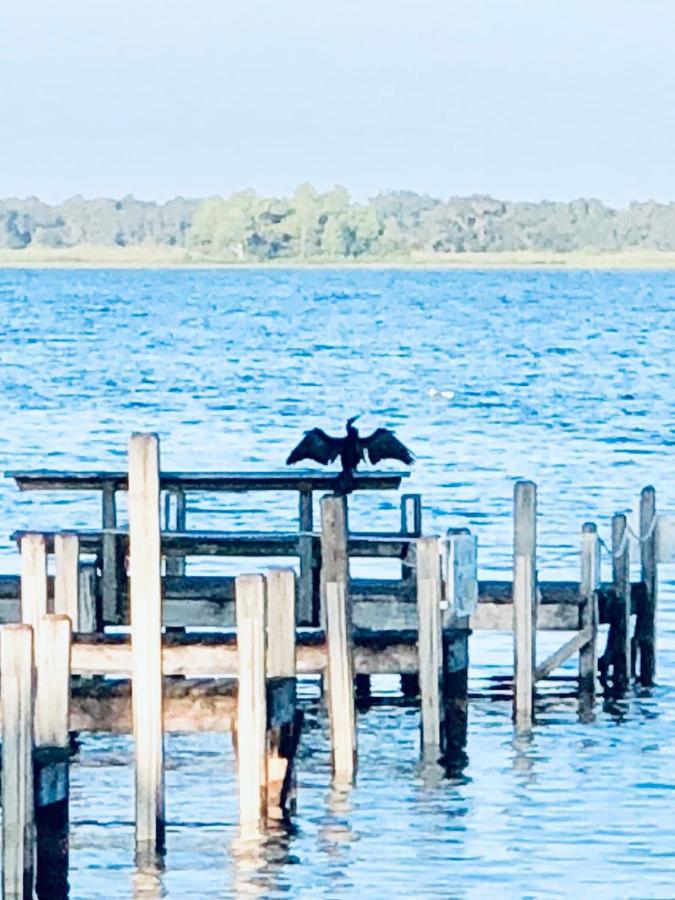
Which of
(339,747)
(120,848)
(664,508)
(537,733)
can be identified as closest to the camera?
(120,848)

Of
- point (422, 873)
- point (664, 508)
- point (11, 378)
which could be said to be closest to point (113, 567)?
point (422, 873)

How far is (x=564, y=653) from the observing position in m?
22.8

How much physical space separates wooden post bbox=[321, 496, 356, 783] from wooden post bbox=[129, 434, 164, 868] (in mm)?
2248

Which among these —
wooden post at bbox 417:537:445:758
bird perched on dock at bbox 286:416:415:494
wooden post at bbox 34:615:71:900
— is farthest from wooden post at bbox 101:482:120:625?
wooden post at bbox 34:615:71:900

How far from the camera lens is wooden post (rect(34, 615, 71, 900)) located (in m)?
15.2

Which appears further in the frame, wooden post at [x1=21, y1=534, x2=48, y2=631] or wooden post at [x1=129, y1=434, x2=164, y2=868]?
wooden post at [x1=21, y1=534, x2=48, y2=631]

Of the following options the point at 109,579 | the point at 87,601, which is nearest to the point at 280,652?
the point at 87,601

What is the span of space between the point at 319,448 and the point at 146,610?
642cm

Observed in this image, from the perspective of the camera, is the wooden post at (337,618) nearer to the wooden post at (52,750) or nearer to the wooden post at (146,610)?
the wooden post at (146,610)

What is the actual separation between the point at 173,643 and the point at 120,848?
180cm

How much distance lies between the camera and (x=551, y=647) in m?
27.3

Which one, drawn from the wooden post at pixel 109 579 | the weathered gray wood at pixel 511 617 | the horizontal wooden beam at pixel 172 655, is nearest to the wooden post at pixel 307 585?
the wooden post at pixel 109 579

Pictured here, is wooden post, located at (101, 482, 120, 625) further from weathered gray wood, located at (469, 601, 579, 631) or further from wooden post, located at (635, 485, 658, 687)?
wooden post, located at (635, 485, 658, 687)

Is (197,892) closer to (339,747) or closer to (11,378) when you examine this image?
(339,747)
